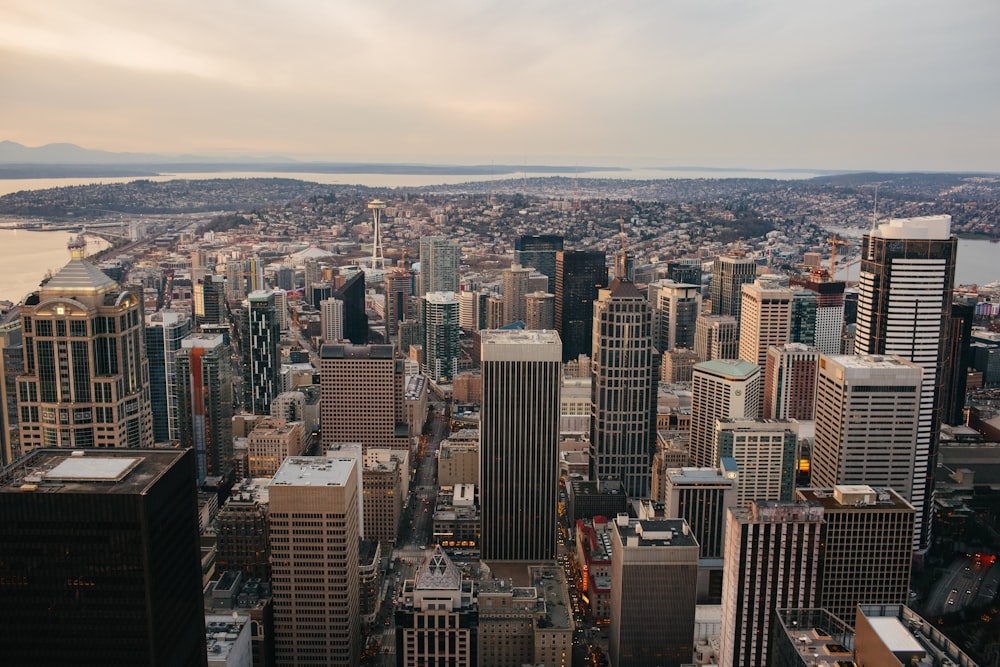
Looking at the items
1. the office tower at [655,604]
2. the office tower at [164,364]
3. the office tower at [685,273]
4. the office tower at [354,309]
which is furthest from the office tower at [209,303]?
the office tower at [685,273]

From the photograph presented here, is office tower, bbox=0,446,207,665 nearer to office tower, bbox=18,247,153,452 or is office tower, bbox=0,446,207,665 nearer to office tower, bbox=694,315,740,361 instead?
office tower, bbox=18,247,153,452

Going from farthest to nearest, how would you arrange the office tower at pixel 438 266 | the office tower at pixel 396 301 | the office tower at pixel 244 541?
the office tower at pixel 438 266 → the office tower at pixel 396 301 → the office tower at pixel 244 541

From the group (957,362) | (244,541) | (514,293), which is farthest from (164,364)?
(957,362)

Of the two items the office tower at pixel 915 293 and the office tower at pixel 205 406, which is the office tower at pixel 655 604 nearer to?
the office tower at pixel 915 293

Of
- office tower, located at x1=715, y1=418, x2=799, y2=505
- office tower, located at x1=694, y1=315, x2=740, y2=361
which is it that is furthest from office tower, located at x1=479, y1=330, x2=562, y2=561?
office tower, located at x1=694, y1=315, x2=740, y2=361

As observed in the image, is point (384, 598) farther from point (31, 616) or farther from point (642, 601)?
point (31, 616)

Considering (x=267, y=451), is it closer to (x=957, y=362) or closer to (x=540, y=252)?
(x=957, y=362)
